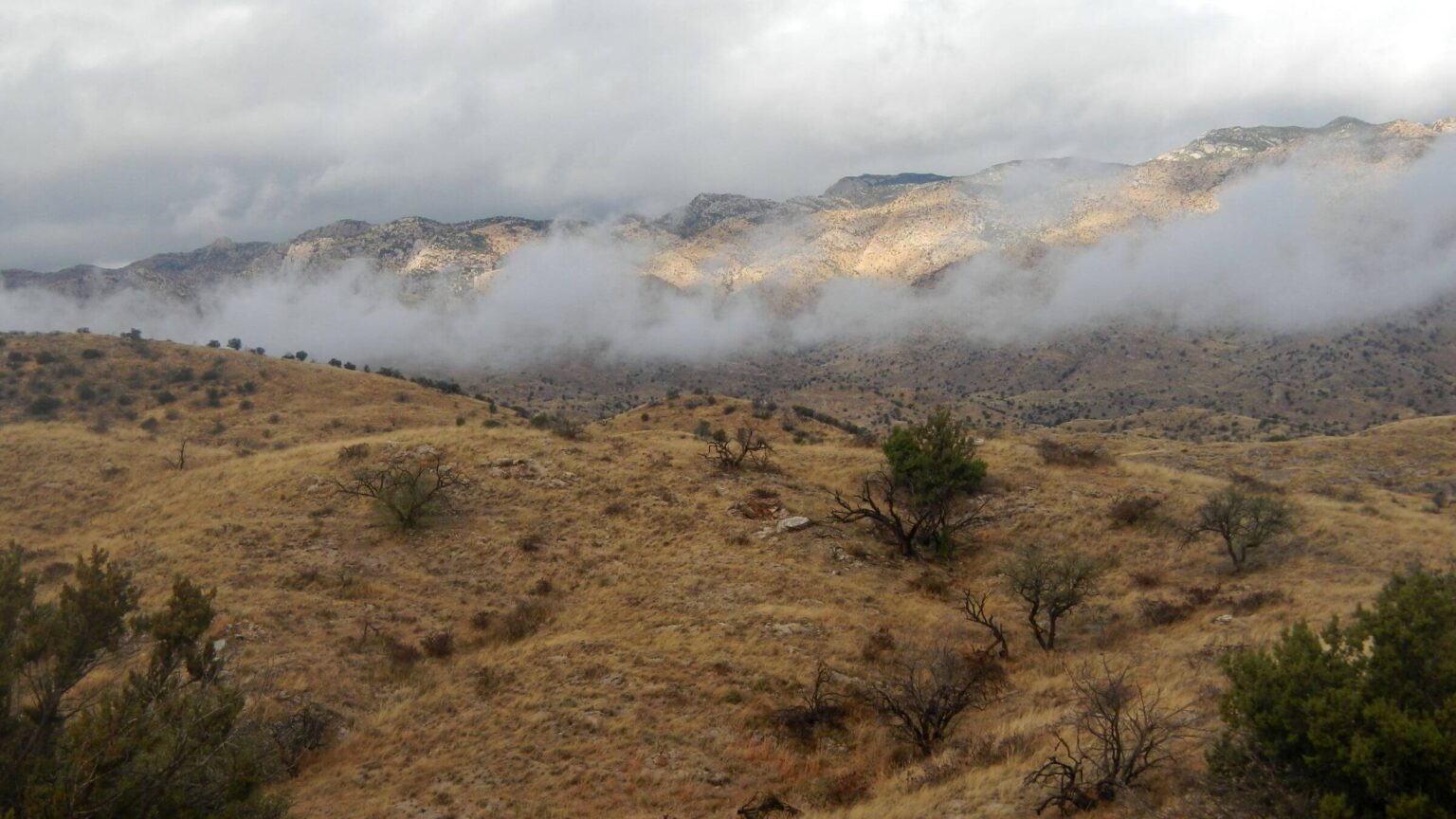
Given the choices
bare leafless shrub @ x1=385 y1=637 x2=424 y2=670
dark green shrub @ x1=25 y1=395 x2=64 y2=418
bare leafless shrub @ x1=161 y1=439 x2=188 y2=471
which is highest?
dark green shrub @ x1=25 y1=395 x2=64 y2=418

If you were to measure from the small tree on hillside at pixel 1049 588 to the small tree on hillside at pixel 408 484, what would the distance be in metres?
20.8

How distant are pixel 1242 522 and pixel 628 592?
2152cm

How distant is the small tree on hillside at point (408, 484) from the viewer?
26.8m

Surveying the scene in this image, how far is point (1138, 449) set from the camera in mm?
49531

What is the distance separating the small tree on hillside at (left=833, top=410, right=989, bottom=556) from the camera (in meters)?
28.0

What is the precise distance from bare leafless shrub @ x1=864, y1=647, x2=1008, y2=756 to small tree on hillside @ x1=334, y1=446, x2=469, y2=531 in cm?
1818

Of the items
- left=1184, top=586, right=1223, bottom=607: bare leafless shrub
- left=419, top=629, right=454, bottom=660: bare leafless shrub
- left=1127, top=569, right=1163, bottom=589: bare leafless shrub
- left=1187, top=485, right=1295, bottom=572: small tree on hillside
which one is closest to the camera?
left=419, top=629, right=454, bottom=660: bare leafless shrub

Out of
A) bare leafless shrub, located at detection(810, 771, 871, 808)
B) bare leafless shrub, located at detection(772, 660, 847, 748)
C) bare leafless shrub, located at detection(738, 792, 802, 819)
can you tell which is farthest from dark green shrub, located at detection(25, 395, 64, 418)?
bare leafless shrub, located at detection(810, 771, 871, 808)

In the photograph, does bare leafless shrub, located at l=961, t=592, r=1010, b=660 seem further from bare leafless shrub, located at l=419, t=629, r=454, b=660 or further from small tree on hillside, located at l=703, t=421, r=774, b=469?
bare leafless shrub, located at l=419, t=629, r=454, b=660

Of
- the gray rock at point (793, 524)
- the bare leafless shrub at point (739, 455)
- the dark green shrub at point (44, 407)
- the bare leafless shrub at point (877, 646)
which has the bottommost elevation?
the bare leafless shrub at point (877, 646)

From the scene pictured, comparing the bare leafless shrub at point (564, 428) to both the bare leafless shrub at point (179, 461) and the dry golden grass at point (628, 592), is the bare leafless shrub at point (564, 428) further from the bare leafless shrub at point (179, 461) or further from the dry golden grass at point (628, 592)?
the bare leafless shrub at point (179, 461)

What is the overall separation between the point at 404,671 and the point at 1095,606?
19.7m

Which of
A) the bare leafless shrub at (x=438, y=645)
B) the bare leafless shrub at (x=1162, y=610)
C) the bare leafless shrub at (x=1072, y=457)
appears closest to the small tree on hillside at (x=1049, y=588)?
the bare leafless shrub at (x=1162, y=610)

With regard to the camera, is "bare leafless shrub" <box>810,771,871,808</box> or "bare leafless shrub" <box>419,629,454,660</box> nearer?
"bare leafless shrub" <box>810,771,871,808</box>
